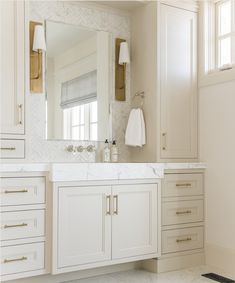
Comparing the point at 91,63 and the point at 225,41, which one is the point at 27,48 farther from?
the point at 225,41

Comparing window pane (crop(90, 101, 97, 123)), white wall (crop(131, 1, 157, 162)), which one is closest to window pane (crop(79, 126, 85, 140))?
window pane (crop(90, 101, 97, 123))

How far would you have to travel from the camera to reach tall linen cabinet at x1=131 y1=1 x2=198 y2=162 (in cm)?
324

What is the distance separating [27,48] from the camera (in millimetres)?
2752

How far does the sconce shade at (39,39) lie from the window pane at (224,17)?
1.57 metres

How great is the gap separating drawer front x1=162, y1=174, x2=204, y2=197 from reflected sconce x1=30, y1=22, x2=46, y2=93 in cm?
126

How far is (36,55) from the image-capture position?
305cm

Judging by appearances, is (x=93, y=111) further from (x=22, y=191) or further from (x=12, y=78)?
(x=22, y=191)

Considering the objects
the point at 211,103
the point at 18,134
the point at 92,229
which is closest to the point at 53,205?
the point at 92,229

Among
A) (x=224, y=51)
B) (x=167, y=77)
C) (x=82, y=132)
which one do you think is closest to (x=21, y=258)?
(x=82, y=132)

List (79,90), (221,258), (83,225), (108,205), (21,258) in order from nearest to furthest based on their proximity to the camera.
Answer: (21,258)
(83,225)
(108,205)
(221,258)
(79,90)

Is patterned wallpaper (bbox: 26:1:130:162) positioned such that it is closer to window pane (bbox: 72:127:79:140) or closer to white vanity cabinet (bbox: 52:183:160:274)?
window pane (bbox: 72:127:79:140)

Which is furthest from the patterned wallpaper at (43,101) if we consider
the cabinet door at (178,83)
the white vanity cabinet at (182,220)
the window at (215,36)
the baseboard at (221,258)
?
the baseboard at (221,258)

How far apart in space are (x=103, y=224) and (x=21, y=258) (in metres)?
0.60

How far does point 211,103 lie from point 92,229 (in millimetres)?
1476
